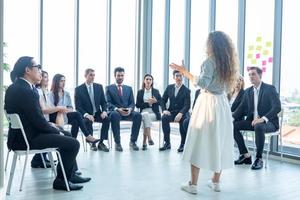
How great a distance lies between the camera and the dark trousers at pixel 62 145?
11.5 feet

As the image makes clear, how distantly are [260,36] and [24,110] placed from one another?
379cm

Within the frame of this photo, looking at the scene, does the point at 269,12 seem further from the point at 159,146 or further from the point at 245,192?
the point at 245,192

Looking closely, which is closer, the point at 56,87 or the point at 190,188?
the point at 190,188

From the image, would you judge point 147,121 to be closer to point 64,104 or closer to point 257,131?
point 64,104

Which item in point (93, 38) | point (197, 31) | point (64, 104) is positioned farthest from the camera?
point (93, 38)

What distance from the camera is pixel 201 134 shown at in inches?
141

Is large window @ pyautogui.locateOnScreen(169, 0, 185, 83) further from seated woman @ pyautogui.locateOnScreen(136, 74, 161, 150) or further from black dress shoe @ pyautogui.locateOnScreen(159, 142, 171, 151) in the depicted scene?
black dress shoe @ pyautogui.locateOnScreen(159, 142, 171, 151)

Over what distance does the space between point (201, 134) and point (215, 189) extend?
0.61 metres

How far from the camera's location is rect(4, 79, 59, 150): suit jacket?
3.40 m

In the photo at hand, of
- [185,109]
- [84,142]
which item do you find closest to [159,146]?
[185,109]

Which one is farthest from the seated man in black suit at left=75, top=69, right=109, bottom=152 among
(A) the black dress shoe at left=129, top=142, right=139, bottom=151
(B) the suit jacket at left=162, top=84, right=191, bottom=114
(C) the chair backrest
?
(C) the chair backrest

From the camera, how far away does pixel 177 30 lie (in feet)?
24.8

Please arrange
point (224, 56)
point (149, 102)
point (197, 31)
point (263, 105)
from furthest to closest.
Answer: point (197, 31)
point (149, 102)
point (263, 105)
point (224, 56)

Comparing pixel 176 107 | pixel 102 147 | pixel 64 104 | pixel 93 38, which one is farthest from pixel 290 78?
pixel 93 38
